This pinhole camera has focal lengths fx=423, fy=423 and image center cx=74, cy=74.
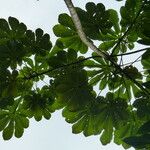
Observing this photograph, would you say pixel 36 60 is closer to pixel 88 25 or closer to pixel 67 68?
pixel 67 68

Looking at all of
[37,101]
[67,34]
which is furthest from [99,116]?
[67,34]

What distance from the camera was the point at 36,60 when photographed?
18.1 feet

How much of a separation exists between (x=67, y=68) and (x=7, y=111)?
1.19 meters

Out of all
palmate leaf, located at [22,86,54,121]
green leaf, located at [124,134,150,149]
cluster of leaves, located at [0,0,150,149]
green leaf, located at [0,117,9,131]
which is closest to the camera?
green leaf, located at [124,134,150,149]

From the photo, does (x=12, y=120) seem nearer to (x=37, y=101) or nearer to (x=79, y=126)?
(x=37, y=101)

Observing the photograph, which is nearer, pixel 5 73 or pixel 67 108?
pixel 5 73

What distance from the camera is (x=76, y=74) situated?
17.0 feet

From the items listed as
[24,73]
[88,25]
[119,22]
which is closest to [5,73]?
[24,73]

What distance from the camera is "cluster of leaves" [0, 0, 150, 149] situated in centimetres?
498

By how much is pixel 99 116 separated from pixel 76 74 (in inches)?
27.5

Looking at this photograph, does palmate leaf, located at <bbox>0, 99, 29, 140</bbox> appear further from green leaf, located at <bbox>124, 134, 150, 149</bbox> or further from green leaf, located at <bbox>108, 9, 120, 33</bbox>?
green leaf, located at <bbox>124, 134, 150, 149</bbox>

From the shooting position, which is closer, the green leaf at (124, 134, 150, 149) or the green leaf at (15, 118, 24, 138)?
the green leaf at (124, 134, 150, 149)

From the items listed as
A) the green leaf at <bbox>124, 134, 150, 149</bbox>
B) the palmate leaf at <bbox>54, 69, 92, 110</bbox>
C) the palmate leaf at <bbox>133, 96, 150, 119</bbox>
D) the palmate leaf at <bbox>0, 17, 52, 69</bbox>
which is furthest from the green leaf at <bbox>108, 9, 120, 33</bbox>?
the green leaf at <bbox>124, 134, 150, 149</bbox>

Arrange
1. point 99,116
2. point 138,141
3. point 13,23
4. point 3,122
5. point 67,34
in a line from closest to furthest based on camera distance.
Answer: point 138,141
point 13,23
point 67,34
point 99,116
point 3,122
